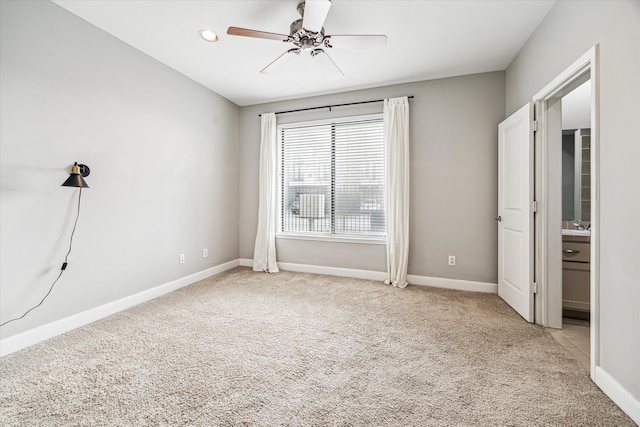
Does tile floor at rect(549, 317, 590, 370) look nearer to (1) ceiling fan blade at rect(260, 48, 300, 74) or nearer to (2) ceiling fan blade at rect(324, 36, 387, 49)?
(2) ceiling fan blade at rect(324, 36, 387, 49)

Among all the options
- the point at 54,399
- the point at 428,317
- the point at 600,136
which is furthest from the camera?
the point at 428,317

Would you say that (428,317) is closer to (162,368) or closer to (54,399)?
(162,368)

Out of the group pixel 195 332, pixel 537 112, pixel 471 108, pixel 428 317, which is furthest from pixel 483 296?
pixel 195 332

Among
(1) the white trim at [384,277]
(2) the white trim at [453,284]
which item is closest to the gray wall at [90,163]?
(1) the white trim at [384,277]

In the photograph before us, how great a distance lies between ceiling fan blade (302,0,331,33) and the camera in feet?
5.79

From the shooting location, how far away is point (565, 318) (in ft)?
8.88

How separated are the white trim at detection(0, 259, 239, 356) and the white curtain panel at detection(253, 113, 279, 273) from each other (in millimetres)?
1034

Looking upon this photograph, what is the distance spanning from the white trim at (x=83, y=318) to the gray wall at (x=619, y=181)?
3.86 m

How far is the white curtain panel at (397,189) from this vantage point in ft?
11.7

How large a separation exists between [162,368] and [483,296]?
329 cm

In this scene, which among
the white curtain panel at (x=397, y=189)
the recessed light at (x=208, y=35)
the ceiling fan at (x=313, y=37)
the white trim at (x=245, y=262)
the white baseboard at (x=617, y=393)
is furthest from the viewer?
the white trim at (x=245, y=262)

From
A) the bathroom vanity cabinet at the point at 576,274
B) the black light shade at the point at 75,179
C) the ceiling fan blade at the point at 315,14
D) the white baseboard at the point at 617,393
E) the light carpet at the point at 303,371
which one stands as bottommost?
the light carpet at the point at 303,371

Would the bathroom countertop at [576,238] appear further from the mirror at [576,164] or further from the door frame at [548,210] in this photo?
the mirror at [576,164]

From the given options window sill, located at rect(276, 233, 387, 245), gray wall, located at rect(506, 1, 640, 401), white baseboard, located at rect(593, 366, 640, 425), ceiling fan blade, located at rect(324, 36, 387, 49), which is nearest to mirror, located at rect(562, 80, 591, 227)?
gray wall, located at rect(506, 1, 640, 401)
